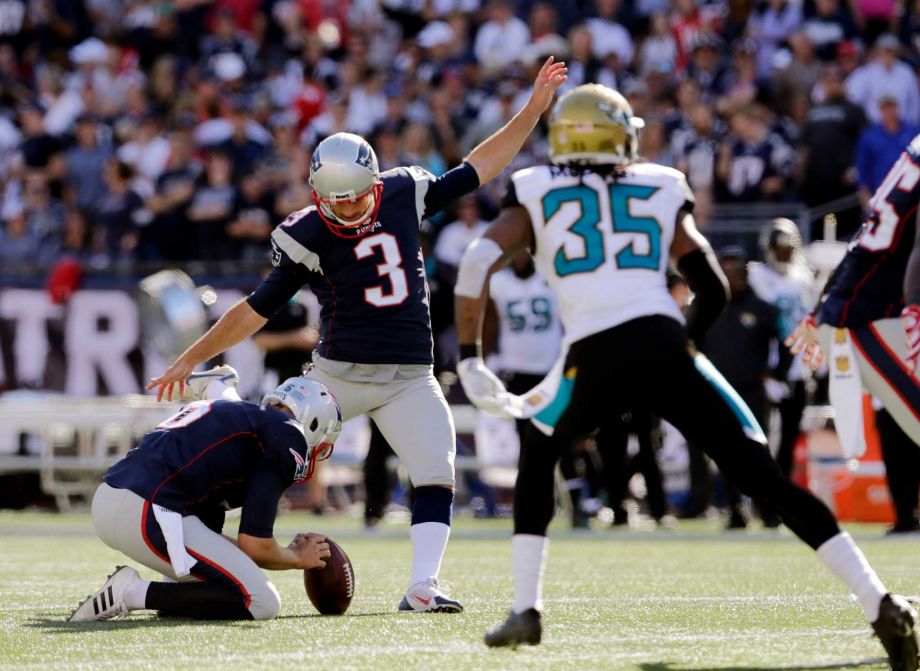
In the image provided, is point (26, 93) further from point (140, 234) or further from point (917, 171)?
point (917, 171)

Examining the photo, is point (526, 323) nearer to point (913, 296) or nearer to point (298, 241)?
point (298, 241)

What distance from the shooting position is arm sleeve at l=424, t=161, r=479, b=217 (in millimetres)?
6262

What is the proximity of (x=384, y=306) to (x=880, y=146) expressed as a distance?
7967 millimetres

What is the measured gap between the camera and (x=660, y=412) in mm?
4652

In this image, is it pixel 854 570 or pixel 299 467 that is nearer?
pixel 854 570

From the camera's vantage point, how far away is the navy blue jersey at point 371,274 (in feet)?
20.1

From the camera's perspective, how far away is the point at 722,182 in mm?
13805

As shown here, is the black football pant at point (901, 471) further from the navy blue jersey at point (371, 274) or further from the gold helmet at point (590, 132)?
the gold helmet at point (590, 132)

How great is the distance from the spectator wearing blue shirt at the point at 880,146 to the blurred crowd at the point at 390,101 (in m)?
0.02

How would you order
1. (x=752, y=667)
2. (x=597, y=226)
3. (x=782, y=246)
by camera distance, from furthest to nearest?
(x=782, y=246) → (x=597, y=226) → (x=752, y=667)

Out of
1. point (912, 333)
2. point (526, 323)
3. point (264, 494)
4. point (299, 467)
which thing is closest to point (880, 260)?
point (912, 333)

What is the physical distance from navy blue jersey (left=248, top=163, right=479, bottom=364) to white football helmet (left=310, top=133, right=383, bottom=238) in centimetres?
14

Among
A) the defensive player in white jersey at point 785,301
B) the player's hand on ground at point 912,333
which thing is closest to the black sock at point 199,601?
the player's hand on ground at point 912,333

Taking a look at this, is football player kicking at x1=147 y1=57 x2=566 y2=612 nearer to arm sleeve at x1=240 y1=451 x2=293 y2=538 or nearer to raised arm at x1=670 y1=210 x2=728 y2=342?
arm sleeve at x1=240 y1=451 x2=293 y2=538
